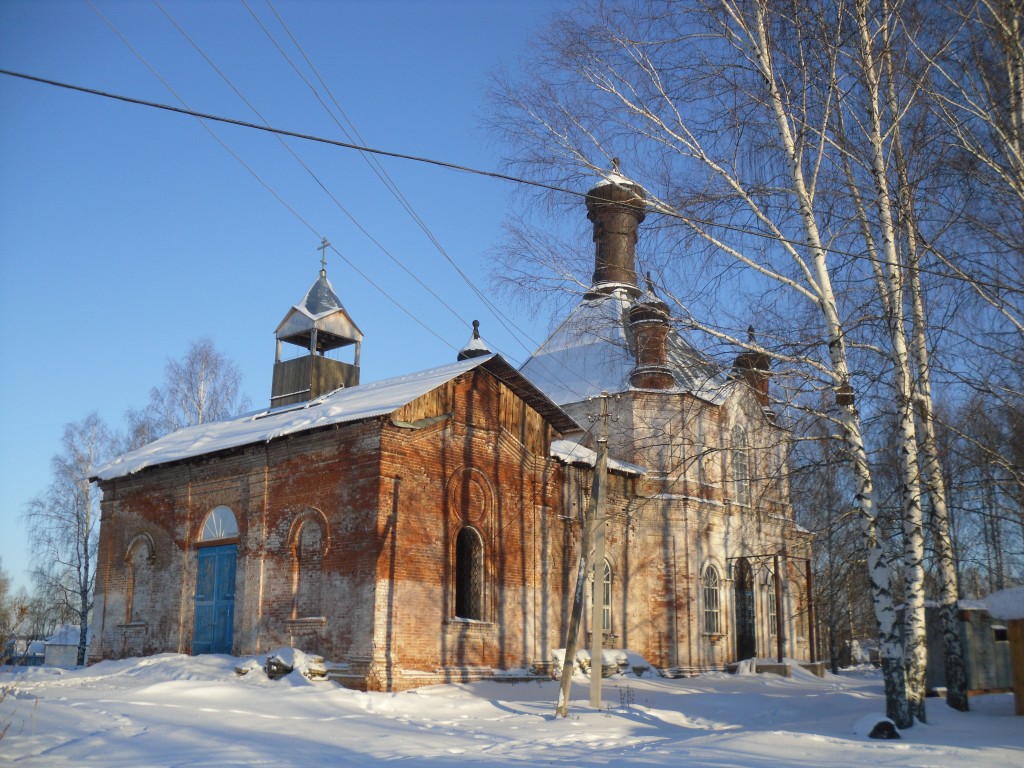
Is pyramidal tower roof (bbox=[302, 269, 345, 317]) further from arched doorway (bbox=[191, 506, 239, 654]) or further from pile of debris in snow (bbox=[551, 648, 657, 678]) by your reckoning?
pile of debris in snow (bbox=[551, 648, 657, 678])

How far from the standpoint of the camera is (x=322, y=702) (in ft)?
45.2

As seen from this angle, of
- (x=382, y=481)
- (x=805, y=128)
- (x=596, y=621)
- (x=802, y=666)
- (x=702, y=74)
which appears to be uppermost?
(x=702, y=74)

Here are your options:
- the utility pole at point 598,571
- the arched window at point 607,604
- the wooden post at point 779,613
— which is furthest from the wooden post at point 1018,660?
the wooden post at point 779,613

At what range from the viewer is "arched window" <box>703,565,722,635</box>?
22.8 m

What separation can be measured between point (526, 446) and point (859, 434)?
908cm

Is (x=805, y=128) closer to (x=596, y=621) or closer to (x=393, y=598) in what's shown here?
(x=596, y=621)

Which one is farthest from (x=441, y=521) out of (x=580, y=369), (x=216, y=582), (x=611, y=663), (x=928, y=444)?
(x=580, y=369)

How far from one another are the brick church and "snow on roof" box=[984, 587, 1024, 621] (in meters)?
3.31

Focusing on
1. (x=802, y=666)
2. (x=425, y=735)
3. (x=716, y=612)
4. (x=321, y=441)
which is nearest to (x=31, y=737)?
(x=425, y=735)

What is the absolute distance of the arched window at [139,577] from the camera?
20.0 meters

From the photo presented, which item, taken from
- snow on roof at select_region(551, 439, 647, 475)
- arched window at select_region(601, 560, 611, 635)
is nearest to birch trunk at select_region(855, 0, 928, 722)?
snow on roof at select_region(551, 439, 647, 475)

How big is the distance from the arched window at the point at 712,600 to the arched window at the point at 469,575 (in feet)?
24.1

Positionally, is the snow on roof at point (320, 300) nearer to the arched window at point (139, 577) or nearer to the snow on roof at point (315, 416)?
the snow on roof at point (315, 416)

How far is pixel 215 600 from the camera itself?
60.3 ft
